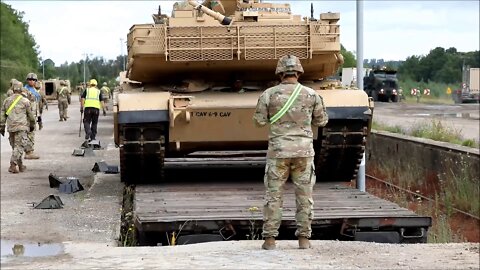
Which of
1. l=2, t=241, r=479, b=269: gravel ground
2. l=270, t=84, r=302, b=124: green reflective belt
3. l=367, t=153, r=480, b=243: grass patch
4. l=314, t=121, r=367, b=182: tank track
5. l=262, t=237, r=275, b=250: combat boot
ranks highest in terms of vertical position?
l=270, t=84, r=302, b=124: green reflective belt

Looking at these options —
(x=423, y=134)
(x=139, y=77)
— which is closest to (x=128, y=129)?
(x=139, y=77)

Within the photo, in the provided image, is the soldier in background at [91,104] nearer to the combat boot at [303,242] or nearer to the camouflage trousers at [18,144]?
the camouflage trousers at [18,144]

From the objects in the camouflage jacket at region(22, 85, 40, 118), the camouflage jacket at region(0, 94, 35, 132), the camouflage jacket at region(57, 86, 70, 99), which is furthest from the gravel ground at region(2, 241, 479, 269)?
the camouflage jacket at region(57, 86, 70, 99)

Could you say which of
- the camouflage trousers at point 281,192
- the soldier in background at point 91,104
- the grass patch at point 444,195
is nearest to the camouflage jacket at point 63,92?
the soldier in background at point 91,104

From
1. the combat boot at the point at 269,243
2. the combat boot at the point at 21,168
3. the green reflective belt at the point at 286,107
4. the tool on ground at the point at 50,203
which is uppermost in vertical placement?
the green reflective belt at the point at 286,107

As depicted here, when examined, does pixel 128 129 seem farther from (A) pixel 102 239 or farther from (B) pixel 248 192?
(A) pixel 102 239

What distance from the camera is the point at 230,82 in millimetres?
13500

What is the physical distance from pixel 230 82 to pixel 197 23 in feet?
3.16

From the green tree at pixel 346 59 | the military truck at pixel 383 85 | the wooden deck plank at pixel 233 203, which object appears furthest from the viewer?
the military truck at pixel 383 85

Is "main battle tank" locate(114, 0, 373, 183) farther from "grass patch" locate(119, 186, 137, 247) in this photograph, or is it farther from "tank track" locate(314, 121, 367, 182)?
"grass patch" locate(119, 186, 137, 247)

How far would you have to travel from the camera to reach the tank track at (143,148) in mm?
12453

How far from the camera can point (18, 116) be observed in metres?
16.6

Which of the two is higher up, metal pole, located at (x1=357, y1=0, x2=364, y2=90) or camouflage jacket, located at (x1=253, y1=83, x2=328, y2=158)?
metal pole, located at (x1=357, y1=0, x2=364, y2=90)

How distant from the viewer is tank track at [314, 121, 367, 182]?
41.7ft
